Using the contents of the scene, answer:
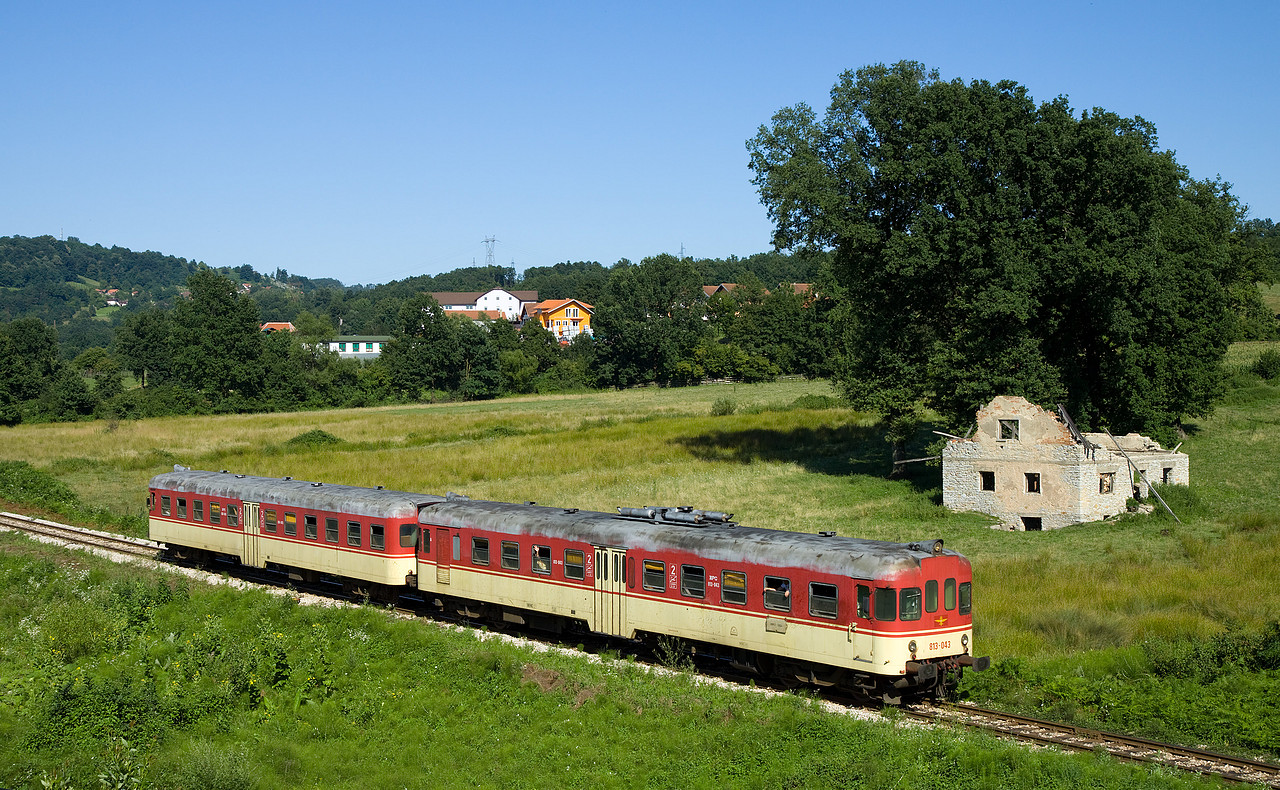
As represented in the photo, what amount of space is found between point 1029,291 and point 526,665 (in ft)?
105

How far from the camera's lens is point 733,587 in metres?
18.5

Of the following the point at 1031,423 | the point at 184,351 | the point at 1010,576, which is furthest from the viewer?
the point at 184,351

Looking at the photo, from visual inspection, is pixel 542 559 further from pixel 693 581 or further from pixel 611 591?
pixel 693 581

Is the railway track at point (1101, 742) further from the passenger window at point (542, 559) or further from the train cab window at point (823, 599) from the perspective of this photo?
the passenger window at point (542, 559)

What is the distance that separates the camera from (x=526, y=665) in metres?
19.4

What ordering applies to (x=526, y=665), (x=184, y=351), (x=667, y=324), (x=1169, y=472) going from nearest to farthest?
(x=526, y=665) → (x=1169, y=472) → (x=184, y=351) → (x=667, y=324)

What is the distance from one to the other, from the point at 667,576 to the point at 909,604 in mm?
4696

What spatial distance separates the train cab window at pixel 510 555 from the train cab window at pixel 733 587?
549 centimetres

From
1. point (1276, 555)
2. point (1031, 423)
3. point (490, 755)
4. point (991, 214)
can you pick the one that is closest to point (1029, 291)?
point (991, 214)

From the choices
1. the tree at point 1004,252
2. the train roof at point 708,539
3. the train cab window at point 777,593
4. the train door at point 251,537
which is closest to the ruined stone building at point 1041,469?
the tree at point 1004,252

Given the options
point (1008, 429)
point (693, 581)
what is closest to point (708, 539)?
point (693, 581)

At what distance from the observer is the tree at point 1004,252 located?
141ft

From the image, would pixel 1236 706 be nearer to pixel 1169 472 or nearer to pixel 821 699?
pixel 821 699

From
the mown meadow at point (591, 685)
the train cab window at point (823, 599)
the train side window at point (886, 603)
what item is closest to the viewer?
the mown meadow at point (591, 685)
